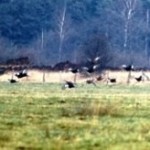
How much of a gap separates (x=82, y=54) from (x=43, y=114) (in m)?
46.9

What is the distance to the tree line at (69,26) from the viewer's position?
79.6m

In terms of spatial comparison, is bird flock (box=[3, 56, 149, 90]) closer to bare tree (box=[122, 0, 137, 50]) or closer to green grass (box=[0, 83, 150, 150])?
green grass (box=[0, 83, 150, 150])

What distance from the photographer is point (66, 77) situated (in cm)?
5053

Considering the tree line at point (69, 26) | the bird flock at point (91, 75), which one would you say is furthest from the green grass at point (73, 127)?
the tree line at point (69, 26)

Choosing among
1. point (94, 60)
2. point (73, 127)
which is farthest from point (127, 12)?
point (73, 127)

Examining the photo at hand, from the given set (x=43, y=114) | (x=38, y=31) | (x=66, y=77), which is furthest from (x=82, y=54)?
(x=43, y=114)

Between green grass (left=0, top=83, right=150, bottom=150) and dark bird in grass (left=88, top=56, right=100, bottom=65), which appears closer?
green grass (left=0, top=83, right=150, bottom=150)

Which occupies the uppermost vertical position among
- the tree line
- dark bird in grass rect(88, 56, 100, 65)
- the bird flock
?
the tree line

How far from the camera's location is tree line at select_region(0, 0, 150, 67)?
3132 inches

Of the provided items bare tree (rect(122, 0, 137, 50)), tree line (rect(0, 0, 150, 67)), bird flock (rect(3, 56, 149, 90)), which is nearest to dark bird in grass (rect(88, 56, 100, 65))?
bird flock (rect(3, 56, 149, 90))

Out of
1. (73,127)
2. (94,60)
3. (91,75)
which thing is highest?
(94,60)

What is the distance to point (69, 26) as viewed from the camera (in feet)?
270

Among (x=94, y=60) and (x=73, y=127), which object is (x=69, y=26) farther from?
(x=73, y=127)

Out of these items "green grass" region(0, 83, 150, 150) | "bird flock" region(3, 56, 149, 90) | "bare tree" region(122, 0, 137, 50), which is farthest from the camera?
"bare tree" region(122, 0, 137, 50)
